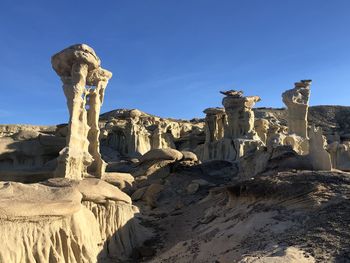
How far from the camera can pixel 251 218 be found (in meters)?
12.9

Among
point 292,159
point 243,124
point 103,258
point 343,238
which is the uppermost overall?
point 243,124

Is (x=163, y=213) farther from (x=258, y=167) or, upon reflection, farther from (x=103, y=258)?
(x=103, y=258)

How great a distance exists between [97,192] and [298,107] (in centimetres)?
2053

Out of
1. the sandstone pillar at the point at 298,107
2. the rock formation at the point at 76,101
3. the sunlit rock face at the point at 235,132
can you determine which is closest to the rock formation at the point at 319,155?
the rock formation at the point at 76,101

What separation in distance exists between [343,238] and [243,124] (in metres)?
23.6

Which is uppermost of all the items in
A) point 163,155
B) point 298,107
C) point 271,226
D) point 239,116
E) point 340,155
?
point 298,107

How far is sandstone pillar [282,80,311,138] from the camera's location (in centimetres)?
3130

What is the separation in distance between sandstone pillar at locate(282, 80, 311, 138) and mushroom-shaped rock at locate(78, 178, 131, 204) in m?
19.2

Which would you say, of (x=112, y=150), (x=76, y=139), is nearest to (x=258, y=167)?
(x=76, y=139)

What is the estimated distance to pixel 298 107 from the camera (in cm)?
3133

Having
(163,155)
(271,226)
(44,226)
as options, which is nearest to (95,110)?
(163,155)

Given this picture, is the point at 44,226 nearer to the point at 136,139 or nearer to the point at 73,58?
the point at 73,58

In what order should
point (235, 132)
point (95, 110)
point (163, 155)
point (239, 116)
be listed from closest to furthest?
point (95, 110)
point (163, 155)
point (239, 116)
point (235, 132)

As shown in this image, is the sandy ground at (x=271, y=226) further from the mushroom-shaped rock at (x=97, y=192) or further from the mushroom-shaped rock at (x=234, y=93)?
the mushroom-shaped rock at (x=234, y=93)
